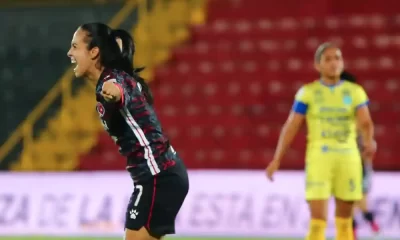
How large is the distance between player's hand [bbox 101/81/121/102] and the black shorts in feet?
1.73

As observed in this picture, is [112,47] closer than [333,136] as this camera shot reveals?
Yes

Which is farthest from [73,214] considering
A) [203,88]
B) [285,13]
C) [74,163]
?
[285,13]

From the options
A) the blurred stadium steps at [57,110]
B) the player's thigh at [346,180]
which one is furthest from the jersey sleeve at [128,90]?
the blurred stadium steps at [57,110]

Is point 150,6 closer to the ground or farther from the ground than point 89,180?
farther from the ground

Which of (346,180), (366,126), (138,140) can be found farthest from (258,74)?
(138,140)

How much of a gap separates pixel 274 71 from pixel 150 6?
3746 millimetres

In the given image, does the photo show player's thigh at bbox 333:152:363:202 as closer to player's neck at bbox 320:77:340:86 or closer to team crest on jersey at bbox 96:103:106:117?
player's neck at bbox 320:77:340:86

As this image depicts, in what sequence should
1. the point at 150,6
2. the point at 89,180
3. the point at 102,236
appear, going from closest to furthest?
the point at 102,236 → the point at 89,180 → the point at 150,6

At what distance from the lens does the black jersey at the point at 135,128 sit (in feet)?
16.2

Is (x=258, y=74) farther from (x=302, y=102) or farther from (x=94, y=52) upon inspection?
(x=94, y=52)

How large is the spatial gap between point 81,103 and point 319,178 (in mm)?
9340

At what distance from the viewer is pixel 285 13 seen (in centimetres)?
1747

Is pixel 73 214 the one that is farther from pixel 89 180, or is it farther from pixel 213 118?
pixel 213 118

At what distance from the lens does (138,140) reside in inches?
197
